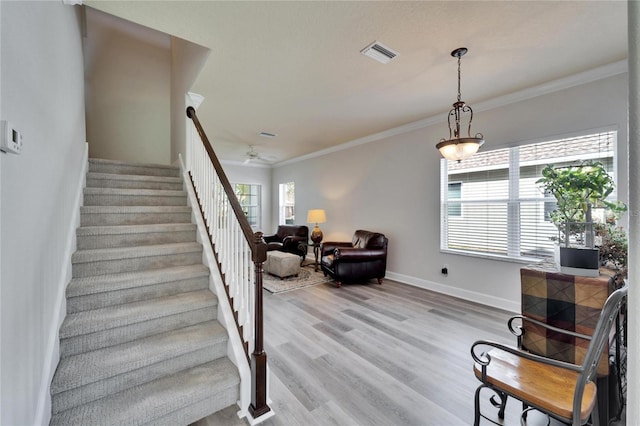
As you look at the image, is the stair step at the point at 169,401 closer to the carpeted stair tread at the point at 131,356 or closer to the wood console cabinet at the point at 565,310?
the carpeted stair tread at the point at 131,356

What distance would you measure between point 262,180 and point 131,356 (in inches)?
277

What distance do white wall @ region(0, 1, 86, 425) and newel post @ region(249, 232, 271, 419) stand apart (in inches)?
40.8

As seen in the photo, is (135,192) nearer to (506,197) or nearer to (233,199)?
(233,199)

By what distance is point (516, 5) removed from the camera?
1.94 m

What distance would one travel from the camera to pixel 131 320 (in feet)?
6.30

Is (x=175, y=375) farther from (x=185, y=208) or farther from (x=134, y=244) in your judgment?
(x=185, y=208)

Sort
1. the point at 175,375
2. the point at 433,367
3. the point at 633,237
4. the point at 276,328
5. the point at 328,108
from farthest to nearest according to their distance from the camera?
the point at 328,108 < the point at 276,328 < the point at 433,367 < the point at 175,375 < the point at 633,237

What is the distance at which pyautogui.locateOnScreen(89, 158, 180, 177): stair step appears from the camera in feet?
10.8

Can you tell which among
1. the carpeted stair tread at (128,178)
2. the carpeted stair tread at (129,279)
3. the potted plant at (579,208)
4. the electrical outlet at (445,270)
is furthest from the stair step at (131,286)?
the electrical outlet at (445,270)

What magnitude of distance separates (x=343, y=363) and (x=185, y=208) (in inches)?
92.0

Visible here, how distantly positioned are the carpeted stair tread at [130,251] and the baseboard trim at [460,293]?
11.4ft

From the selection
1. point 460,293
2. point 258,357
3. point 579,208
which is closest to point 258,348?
point 258,357

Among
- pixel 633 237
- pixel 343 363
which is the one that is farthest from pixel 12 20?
pixel 343 363

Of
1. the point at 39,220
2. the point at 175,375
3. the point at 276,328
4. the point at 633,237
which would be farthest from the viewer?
the point at 276,328
